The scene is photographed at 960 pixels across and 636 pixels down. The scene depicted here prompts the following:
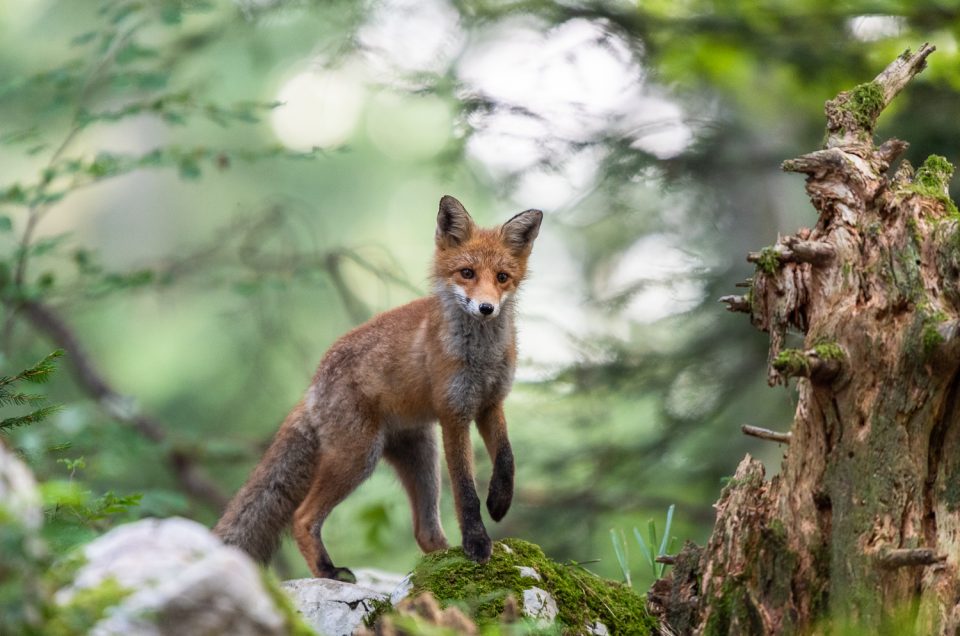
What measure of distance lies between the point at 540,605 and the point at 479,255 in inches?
87.7

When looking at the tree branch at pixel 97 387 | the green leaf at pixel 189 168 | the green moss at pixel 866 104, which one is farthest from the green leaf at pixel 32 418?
the tree branch at pixel 97 387

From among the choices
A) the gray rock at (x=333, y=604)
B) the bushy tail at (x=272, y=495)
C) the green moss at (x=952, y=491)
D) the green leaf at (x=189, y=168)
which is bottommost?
the bushy tail at (x=272, y=495)

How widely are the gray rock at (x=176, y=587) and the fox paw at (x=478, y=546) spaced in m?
2.24

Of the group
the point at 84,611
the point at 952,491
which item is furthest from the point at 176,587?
the point at 952,491

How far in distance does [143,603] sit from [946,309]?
115 inches

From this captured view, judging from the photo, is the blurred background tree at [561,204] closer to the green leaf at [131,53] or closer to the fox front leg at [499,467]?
the green leaf at [131,53]

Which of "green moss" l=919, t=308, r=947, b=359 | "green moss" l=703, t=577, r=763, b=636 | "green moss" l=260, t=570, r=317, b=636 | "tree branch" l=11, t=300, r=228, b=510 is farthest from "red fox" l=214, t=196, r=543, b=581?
"tree branch" l=11, t=300, r=228, b=510

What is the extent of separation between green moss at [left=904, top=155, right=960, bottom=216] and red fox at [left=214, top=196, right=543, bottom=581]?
2.14 meters

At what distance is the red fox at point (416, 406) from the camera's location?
5332mm

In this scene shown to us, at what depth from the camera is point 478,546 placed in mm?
4520

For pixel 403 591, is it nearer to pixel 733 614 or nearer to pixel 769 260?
pixel 733 614

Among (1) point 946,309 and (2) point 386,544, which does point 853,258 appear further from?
(2) point 386,544

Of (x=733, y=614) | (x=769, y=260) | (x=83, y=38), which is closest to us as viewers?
(x=733, y=614)

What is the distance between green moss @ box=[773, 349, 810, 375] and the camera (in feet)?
10.9
